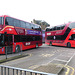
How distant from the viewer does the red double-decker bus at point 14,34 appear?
10.3m

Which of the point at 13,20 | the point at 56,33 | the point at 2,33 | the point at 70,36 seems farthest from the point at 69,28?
the point at 2,33

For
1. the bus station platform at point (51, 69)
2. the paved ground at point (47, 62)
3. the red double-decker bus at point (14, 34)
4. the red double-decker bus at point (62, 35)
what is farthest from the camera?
the red double-decker bus at point (62, 35)

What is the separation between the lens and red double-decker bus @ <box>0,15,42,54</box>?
10305mm

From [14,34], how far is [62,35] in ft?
35.7

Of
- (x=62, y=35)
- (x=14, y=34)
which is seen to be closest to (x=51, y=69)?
(x=14, y=34)

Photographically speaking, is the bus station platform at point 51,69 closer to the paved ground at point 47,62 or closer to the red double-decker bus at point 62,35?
the paved ground at point 47,62

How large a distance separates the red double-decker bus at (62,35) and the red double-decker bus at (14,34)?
269 inches

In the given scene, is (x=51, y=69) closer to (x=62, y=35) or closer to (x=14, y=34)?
(x=14, y=34)

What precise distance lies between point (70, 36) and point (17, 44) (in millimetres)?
10238

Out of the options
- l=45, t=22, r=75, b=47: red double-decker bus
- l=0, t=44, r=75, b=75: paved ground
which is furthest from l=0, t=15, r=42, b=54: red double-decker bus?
l=45, t=22, r=75, b=47: red double-decker bus

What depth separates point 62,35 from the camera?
18.7 meters

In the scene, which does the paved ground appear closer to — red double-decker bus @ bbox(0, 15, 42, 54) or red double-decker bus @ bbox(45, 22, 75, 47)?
red double-decker bus @ bbox(0, 15, 42, 54)

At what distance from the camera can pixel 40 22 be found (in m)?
64.0

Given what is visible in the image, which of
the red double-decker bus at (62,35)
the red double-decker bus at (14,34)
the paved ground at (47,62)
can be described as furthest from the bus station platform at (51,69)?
the red double-decker bus at (62,35)
